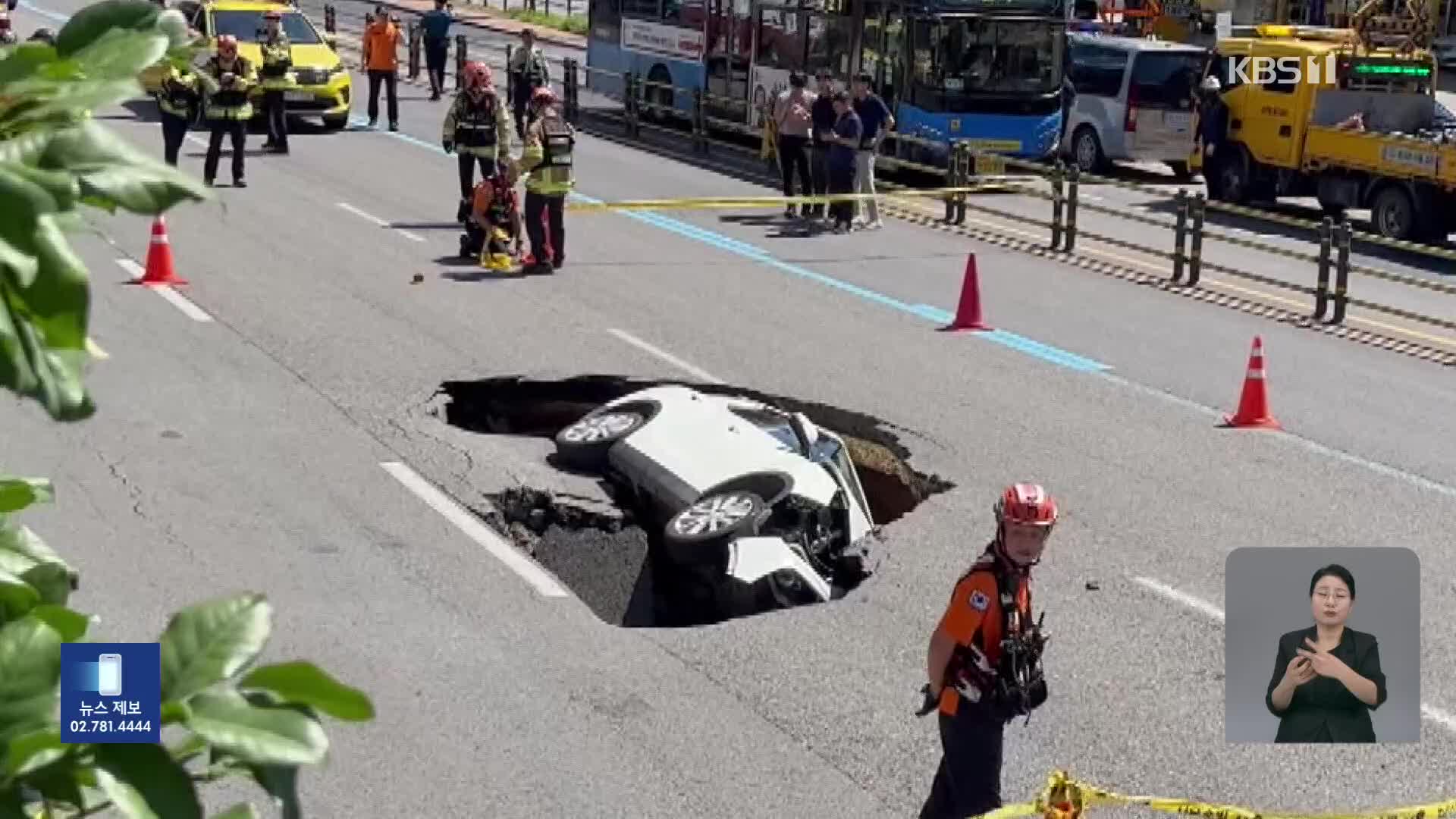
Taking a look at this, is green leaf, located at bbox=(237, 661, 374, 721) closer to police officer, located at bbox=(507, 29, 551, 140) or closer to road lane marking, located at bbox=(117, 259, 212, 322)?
road lane marking, located at bbox=(117, 259, 212, 322)

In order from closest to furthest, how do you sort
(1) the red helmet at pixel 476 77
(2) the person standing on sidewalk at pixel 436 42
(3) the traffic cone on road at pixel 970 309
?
(3) the traffic cone on road at pixel 970 309 < (1) the red helmet at pixel 476 77 < (2) the person standing on sidewalk at pixel 436 42

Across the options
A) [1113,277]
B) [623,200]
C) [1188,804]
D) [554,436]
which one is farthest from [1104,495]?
[623,200]

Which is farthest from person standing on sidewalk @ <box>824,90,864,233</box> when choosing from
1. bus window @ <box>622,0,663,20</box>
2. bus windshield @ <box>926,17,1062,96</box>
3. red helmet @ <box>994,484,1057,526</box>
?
red helmet @ <box>994,484,1057,526</box>

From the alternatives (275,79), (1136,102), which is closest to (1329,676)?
(275,79)

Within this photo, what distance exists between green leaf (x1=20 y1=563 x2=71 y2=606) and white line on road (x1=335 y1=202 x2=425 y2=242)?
20343 millimetres

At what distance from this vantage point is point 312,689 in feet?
5.34

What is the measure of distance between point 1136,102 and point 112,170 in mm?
31249

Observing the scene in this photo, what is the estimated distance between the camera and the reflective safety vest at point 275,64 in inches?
1109

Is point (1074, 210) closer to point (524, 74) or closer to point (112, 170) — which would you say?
point (524, 74)

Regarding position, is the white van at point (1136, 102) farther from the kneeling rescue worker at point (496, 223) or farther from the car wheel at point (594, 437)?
the car wheel at point (594, 437)

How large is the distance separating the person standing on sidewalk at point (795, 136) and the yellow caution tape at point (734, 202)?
0.26 m

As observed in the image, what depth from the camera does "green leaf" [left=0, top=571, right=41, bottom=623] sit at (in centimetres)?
170

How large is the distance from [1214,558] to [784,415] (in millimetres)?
2825
